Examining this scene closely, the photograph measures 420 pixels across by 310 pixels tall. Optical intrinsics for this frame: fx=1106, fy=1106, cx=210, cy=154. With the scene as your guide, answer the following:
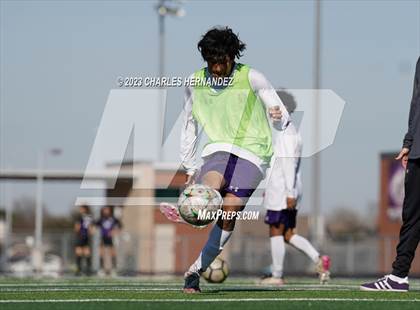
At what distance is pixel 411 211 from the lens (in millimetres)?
10352

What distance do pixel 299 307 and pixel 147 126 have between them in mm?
11131

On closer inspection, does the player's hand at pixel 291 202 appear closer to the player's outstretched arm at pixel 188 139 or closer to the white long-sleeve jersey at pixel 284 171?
the white long-sleeve jersey at pixel 284 171

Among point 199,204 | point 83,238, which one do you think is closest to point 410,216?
point 199,204

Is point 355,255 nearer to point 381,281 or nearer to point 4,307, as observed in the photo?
point 381,281

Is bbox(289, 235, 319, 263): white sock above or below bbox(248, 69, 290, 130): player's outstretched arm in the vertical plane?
below

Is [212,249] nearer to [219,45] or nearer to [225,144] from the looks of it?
[225,144]

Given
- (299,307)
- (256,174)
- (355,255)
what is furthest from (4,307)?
(355,255)

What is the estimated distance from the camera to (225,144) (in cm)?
994

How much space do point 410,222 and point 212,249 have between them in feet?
6.29

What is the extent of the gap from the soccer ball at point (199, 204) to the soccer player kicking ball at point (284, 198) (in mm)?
4622

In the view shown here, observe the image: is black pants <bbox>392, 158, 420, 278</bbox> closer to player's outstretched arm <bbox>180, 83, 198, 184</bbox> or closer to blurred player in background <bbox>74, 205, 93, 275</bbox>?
player's outstretched arm <bbox>180, 83, 198, 184</bbox>

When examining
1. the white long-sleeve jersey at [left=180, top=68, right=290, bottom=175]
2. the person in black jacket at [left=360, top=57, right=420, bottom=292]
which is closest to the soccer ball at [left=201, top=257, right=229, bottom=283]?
the person in black jacket at [left=360, top=57, right=420, bottom=292]

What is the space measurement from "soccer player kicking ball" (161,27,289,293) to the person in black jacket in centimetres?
127

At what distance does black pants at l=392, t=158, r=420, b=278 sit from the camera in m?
10.3
